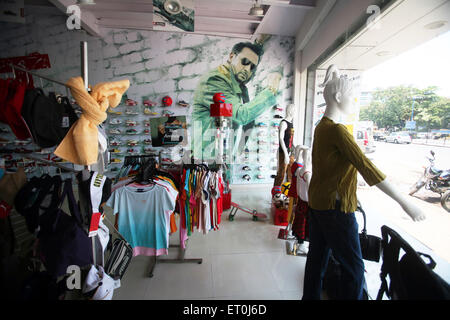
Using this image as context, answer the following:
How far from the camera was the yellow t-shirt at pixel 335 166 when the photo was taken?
1.16 m

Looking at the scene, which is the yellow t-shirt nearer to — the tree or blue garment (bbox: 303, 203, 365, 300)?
blue garment (bbox: 303, 203, 365, 300)

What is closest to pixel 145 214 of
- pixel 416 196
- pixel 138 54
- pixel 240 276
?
A: pixel 240 276

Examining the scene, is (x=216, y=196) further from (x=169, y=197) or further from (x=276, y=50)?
(x=276, y=50)

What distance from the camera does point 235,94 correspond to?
16.1ft

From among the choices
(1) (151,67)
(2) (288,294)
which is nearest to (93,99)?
(2) (288,294)

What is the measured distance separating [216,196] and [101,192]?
115 cm

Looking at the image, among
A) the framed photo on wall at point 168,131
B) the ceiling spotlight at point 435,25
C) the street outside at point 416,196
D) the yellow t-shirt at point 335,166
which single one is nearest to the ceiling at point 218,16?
the framed photo on wall at point 168,131

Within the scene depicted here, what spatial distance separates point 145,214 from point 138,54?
429cm

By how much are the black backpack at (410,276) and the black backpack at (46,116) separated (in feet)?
7.63

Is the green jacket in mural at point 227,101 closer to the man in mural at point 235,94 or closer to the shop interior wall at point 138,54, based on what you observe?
the man in mural at point 235,94

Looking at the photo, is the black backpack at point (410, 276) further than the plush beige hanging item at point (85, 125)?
No

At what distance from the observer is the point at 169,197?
1.83 m

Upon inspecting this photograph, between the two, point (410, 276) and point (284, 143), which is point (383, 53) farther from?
point (410, 276)

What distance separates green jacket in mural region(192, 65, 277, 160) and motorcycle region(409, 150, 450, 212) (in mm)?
3748
